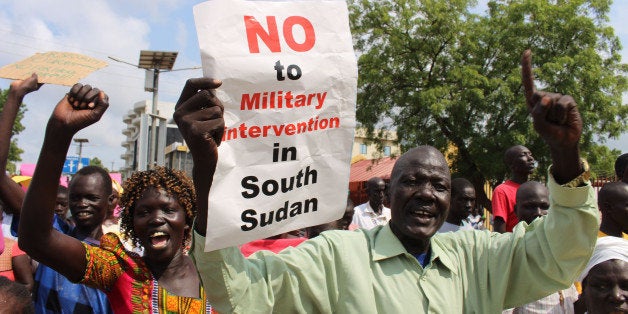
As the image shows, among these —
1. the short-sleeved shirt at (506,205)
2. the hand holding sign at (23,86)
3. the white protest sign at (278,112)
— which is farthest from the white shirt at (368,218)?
the white protest sign at (278,112)

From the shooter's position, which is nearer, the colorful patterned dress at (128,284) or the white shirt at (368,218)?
the colorful patterned dress at (128,284)

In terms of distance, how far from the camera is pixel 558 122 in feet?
7.00

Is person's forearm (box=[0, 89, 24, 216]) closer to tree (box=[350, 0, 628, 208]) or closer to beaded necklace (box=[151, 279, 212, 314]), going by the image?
beaded necklace (box=[151, 279, 212, 314])

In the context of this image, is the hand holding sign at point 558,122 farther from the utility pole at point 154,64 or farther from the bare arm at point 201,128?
the utility pole at point 154,64

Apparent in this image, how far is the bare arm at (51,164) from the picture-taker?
2301 millimetres

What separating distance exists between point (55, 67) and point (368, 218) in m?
5.53

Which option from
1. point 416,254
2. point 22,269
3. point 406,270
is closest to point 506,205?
point 416,254

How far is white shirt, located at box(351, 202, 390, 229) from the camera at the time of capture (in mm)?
7662

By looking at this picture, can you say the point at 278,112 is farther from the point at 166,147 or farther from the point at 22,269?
the point at 166,147

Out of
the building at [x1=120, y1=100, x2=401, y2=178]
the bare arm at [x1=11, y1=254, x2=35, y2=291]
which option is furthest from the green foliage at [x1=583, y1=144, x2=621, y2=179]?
the bare arm at [x1=11, y1=254, x2=35, y2=291]

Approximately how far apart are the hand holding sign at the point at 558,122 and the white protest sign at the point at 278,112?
66cm

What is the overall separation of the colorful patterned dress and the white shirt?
16.0 ft

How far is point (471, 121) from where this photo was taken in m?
20.4

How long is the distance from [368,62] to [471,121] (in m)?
4.18
